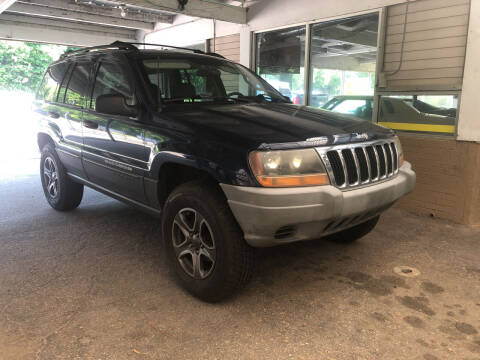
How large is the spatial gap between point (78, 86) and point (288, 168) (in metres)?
2.86

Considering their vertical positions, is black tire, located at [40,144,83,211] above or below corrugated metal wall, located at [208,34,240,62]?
below

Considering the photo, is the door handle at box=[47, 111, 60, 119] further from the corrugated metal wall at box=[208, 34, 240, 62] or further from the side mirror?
the corrugated metal wall at box=[208, 34, 240, 62]

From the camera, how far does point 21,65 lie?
2377 centimetres

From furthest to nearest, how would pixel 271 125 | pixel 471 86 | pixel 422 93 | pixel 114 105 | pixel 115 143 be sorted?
1. pixel 422 93
2. pixel 471 86
3. pixel 115 143
4. pixel 114 105
5. pixel 271 125

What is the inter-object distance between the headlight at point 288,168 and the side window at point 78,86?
2.42 m

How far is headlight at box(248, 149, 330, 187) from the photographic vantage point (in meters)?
2.38

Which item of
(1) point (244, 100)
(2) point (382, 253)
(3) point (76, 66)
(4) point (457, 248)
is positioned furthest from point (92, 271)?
(4) point (457, 248)

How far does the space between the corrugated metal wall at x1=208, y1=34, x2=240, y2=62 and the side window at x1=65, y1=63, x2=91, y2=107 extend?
4.20m

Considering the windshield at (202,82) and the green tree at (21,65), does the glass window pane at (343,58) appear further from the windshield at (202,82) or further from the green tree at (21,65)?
the green tree at (21,65)

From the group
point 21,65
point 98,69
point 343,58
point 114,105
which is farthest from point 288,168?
point 21,65

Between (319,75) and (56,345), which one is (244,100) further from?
(319,75)

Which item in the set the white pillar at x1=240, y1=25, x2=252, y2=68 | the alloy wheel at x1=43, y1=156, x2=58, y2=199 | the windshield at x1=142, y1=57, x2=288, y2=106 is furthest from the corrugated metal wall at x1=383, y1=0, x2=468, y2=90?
the alloy wheel at x1=43, y1=156, x2=58, y2=199

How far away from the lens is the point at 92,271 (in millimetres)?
3361

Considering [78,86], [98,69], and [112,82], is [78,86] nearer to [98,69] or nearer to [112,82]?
[98,69]
